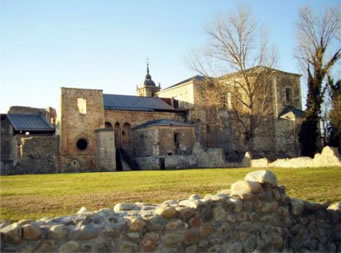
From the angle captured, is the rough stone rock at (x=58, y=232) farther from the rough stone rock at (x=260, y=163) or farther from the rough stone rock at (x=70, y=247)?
the rough stone rock at (x=260, y=163)

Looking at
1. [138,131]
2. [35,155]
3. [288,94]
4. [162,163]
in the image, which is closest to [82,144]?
[35,155]

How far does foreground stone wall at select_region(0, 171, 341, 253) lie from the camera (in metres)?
3.73

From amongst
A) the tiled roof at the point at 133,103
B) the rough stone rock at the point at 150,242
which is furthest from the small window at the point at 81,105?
the rough stone rock at the point at 150,242

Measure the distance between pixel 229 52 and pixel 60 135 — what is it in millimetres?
14297

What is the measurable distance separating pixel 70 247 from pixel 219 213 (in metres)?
2.10

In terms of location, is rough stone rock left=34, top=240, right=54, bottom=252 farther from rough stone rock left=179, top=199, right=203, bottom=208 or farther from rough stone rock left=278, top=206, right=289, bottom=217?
rough stone rock left=278, top=206, right=289, bottom=217

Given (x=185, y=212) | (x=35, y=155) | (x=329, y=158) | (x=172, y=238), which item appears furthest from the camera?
(x=35, y=155)

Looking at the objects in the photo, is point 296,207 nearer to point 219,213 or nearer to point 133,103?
point 219,213

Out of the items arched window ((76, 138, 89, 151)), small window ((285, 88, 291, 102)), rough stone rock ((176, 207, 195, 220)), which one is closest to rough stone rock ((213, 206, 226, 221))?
rough stone rock ((176, 207, 195, 220))

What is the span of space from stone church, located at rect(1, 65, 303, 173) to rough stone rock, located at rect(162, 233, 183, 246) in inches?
855

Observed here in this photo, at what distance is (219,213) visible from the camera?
495 cm

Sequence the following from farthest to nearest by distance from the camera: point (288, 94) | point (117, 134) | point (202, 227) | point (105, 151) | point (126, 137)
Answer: point (288, 94) → point (126, 137) → point (117, 134) → point (105, 151) → point (202, 227)

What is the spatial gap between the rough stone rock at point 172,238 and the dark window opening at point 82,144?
25066 millimetres

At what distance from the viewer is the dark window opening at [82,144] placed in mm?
28531
